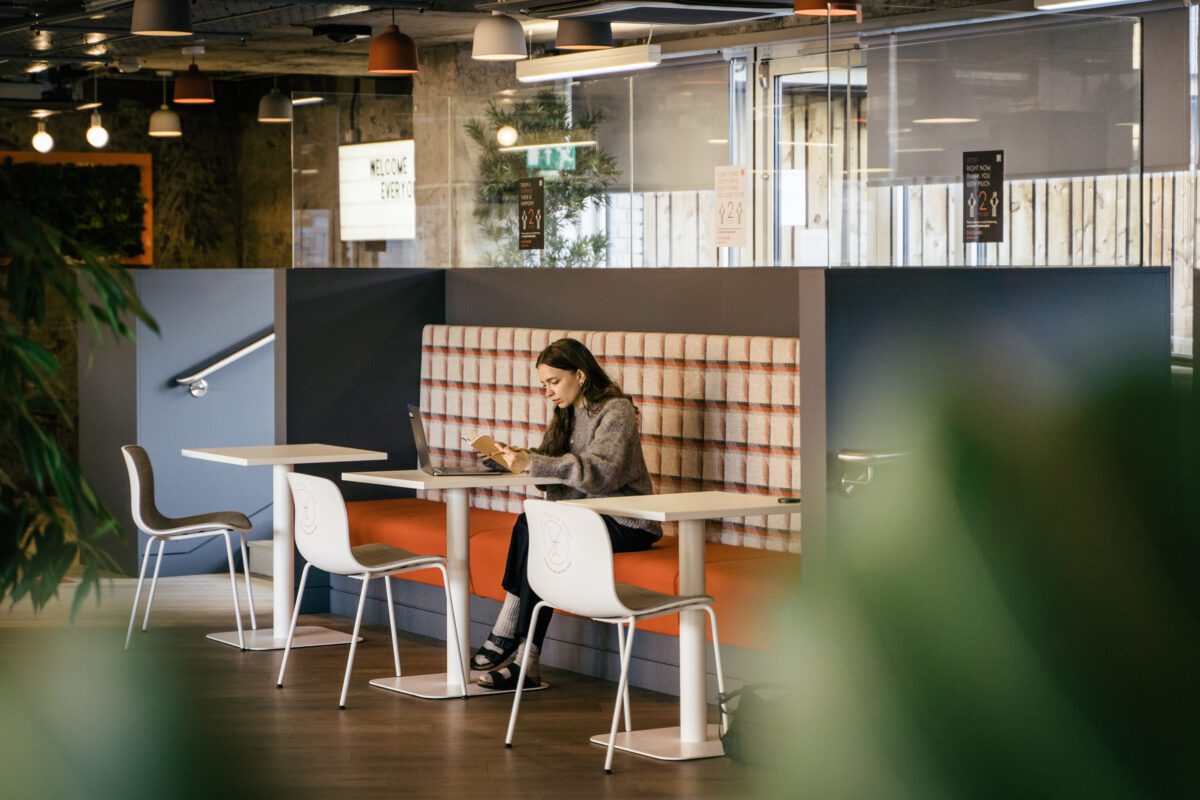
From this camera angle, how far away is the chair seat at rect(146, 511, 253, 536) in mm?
6918

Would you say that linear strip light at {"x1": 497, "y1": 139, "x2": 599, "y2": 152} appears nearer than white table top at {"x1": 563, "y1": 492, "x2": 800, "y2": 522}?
No

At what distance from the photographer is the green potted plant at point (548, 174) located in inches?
290

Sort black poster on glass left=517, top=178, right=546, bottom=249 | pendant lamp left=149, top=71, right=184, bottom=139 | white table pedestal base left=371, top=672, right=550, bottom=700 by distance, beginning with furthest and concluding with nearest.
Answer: pendant lamp left=149, top=71, right=184, bottom=139
black poster on glass left=517, top=178, right=546, bottom=249
white table pedestal base left=371, top=672, right=550, bottom=700

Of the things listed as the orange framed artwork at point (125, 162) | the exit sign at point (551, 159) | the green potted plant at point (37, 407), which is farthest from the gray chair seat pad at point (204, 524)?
the orange framed artwork at point (125, 162)

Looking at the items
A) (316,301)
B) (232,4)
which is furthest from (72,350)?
(316,301)

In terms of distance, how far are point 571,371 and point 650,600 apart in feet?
4.23

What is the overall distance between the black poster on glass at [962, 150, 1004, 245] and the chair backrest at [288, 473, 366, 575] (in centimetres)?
232

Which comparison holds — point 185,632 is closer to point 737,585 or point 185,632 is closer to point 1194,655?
point 737,585

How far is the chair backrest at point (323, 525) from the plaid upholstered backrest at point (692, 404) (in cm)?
139

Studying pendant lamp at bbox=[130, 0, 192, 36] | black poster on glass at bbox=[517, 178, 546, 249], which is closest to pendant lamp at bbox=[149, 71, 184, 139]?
pendant lamp at bbox=[130, 0, 192, 36]

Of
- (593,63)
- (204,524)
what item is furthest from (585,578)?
(593,63)

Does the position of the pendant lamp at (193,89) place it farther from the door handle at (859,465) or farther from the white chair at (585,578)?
the door handle at (859,465)

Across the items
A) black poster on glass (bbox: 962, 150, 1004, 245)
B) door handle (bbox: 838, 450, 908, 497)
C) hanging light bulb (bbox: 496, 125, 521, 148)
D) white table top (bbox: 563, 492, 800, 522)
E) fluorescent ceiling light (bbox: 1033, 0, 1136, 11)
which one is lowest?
white table top (bbox: 563, 492, 800, 522)

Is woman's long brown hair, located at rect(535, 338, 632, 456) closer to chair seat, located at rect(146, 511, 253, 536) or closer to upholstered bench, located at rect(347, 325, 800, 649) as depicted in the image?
upholstered bench, located at rect(347, 325, 800, 649)
